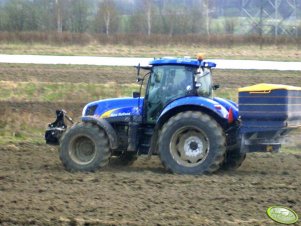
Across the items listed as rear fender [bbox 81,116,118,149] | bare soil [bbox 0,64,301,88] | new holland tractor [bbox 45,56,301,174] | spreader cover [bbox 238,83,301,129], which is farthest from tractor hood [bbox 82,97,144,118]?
bare soil [bbox 0,64,301,88]

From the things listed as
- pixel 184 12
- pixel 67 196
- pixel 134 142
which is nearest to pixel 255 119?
pixel 134 142

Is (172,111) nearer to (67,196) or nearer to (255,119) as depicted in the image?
(255,119)

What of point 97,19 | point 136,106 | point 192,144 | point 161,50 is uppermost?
point 97,19

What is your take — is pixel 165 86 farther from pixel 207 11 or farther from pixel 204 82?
pixel 207 11

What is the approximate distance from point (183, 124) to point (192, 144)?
1.38ft

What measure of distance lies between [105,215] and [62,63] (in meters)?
19.6

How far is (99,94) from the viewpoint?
19.3 m

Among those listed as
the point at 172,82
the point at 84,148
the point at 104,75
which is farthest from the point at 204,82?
the point at 104,75

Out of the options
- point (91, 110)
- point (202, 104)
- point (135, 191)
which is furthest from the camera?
point (91, 110)

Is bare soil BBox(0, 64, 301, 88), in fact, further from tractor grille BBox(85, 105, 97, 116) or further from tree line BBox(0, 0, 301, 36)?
tree line BBox(0, 0, 301, 36)

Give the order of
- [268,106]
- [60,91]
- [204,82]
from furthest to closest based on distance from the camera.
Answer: [60,91]
[204,82]
[268,106]

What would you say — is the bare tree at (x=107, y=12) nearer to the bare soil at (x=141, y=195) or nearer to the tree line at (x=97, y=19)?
the tree line at (x=97, y=19)

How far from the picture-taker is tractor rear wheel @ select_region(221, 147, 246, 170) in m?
11.2

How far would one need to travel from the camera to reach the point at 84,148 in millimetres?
11000
